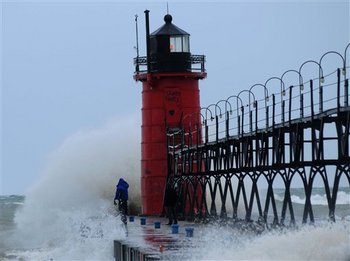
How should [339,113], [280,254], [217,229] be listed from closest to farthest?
1. [280,254]
2. [339,113]
3. [217,229]

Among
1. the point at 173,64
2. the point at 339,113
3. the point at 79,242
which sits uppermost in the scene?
the point at 173,64

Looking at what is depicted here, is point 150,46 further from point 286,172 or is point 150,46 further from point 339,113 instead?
point 339,113

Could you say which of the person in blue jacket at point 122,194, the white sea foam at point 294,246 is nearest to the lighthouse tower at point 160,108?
the person in blue jacket at point 122,194

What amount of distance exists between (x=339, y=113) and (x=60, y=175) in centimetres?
2700

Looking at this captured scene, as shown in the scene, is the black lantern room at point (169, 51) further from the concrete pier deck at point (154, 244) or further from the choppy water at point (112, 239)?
the concrete pier deck at point (154, 244)

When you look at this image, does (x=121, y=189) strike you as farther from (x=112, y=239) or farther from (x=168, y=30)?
(x=168, y=30)

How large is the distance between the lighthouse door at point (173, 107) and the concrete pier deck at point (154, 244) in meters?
7.62

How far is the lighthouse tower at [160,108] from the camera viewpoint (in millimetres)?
37062

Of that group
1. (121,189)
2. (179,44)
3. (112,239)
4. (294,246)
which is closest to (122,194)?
(121,189)

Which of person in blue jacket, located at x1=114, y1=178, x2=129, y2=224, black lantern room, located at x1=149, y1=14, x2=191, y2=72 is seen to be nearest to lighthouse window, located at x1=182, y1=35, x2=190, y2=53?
black lantern room, located at x1=149, y1=14, x2=191, y2=72

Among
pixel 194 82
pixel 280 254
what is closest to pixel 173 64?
pixel 194 82

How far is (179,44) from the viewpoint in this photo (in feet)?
124

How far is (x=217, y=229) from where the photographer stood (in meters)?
26.4

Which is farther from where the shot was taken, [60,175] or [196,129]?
[60,175]
